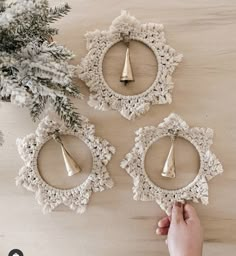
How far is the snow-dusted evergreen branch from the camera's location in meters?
0.58

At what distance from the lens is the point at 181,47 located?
0.83 m

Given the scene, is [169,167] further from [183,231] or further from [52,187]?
[52,187]

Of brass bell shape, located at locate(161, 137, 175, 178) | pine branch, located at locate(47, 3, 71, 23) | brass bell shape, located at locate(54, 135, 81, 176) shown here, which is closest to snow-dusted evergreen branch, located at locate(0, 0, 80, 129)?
pine branch, located at locate(47, 3, 71, 23)

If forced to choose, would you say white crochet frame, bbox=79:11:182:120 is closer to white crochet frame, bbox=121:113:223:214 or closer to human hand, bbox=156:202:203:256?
white crochet frame, bbox=121:113:223:214

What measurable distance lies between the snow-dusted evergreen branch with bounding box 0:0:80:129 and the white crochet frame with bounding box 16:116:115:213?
0.13 meters

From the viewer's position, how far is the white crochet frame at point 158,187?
795 mm

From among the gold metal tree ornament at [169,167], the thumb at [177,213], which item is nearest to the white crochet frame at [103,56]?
the gold metal tree ornament at [169,167]

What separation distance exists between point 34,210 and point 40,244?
0.25ft

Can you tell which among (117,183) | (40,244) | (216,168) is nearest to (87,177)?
(117,183)

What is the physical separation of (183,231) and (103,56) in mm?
435

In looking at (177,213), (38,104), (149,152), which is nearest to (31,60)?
(38,104)

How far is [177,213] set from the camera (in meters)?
0.79

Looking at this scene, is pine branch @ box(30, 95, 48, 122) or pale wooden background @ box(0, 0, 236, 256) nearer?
pine branch @ box(30, 95, 48, 122)

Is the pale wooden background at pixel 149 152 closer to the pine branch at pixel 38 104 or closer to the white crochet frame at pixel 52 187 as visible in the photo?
the white crochet frame at pixel 52 187
